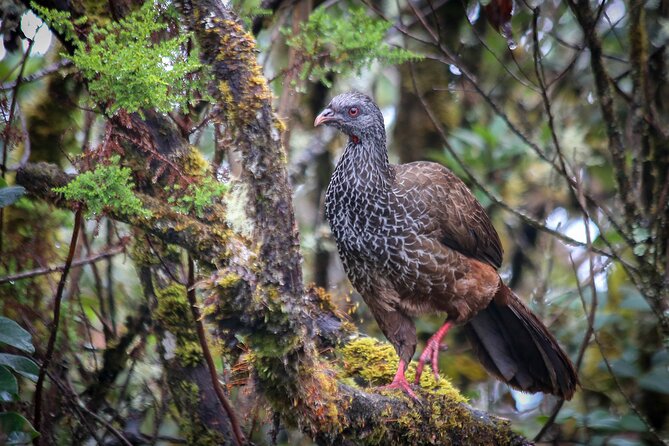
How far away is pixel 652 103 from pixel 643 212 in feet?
1.99

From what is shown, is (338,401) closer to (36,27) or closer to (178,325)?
(178,325)

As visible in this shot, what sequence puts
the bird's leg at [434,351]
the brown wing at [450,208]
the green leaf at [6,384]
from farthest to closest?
1. the brown wing at [450,208]
2. the bird's leg at [434,351]
3. the green leaf at [6,384]

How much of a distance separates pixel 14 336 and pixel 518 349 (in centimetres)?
284

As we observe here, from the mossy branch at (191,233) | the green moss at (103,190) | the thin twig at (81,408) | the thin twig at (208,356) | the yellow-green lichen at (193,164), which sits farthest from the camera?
the thin twig at (81,408)

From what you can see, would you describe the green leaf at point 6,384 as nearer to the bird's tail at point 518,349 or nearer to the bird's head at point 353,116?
the bird's head at point 353,116

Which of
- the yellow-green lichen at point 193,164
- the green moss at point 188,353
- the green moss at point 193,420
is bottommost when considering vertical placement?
the green moss at point 193,420

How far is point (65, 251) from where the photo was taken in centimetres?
434

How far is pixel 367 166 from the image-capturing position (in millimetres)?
4262

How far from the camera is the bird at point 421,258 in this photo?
412 cm

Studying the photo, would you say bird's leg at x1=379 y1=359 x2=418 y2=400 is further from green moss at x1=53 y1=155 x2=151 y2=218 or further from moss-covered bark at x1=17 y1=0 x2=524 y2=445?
green moss at x1=53 y1=155 x2=151 y2=218

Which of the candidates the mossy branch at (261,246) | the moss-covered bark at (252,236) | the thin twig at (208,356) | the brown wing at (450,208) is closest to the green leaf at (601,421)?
the brown wing at (450,208)

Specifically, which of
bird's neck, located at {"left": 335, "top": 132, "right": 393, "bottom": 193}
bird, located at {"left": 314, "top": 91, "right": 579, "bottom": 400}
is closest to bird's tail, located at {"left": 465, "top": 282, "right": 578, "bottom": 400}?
bird, located at {"left": 314, "top": 91, "right": 579, "bottom": 400}

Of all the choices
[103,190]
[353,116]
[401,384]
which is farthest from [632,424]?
[103,190]

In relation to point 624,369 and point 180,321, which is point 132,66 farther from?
point 624,369
